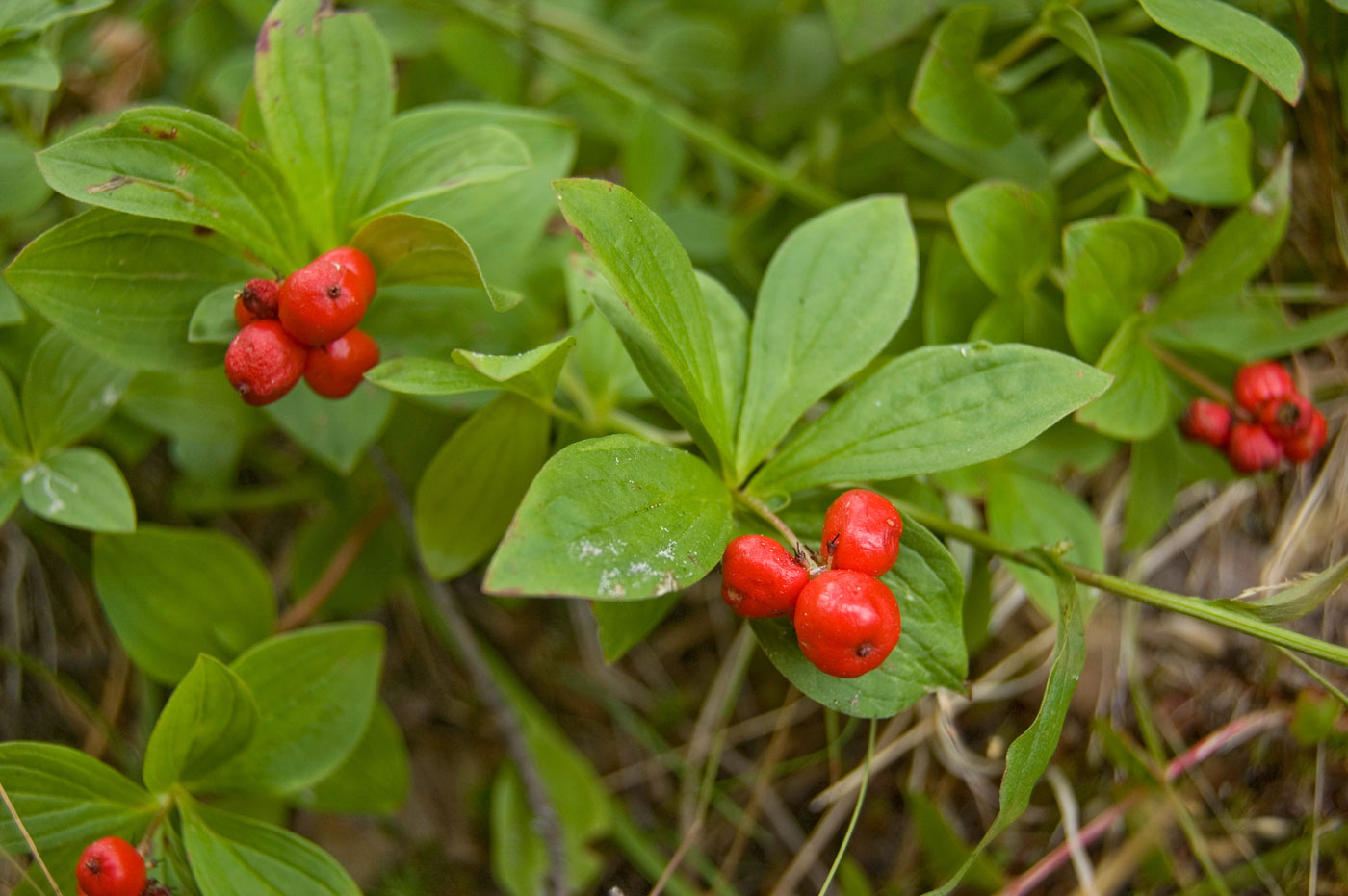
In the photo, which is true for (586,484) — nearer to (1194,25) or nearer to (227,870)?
(227,870)

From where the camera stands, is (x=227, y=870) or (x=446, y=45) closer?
(x=227, y=870)

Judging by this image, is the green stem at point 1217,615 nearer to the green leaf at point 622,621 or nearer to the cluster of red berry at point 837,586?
the cluster of red berry at point 837,586

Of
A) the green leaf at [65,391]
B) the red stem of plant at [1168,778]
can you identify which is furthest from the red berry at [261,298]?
the red stem of plant at [1168,778]

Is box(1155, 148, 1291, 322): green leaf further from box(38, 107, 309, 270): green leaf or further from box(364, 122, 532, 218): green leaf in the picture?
box(38, 107, 309, 270): green leaf

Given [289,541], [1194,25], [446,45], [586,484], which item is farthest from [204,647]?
[1194,25]

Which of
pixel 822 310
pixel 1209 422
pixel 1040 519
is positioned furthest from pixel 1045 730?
pixel 1209 422

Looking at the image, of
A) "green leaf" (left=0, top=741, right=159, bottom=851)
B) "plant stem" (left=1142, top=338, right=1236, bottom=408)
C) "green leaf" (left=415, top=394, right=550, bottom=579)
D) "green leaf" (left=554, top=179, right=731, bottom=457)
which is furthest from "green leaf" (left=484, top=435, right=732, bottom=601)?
"plant stem" (left=1142, top=338, right=1236, bottom=408)

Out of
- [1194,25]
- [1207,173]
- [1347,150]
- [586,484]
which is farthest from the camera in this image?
[1347,150]

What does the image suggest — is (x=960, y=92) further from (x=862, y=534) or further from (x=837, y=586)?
(x=837, y=586)
